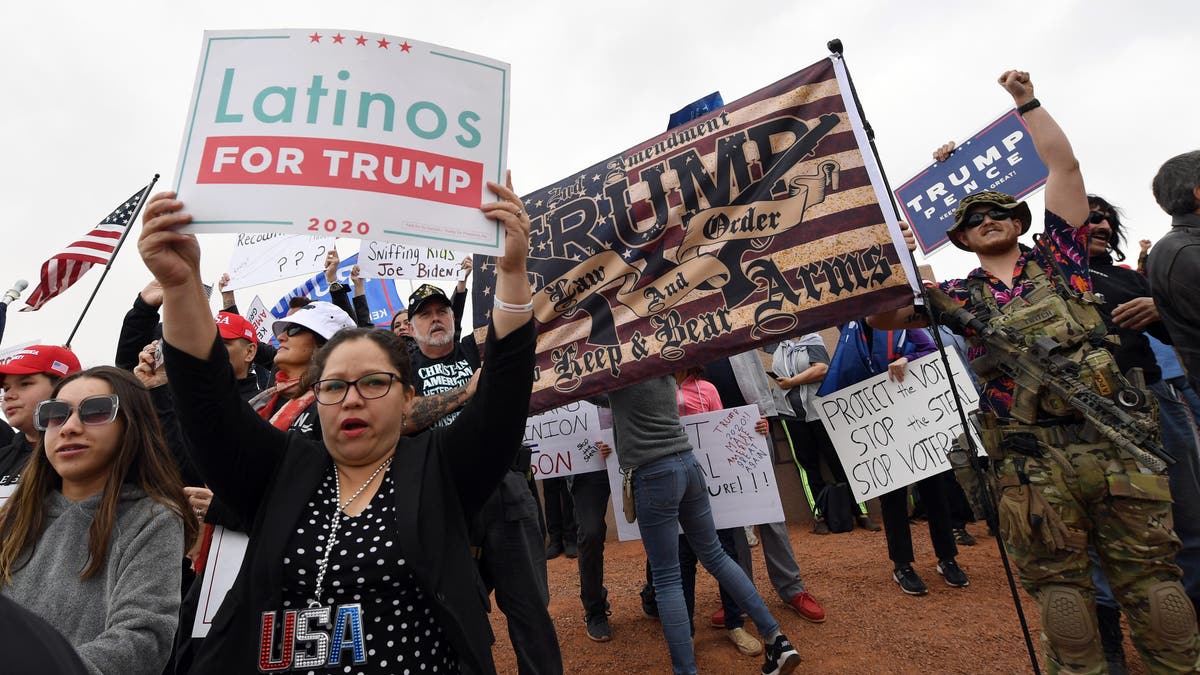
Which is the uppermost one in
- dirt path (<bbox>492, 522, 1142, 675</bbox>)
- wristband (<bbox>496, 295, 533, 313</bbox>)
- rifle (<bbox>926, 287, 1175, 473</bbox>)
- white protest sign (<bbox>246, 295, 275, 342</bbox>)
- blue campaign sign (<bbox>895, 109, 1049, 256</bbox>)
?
white protest sign (<bbox>246, 295, 275, 342</bbox>)

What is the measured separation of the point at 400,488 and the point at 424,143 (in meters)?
1.06

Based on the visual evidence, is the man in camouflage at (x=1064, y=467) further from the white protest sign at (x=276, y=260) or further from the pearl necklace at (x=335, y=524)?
the white protest sign at (x=276, y=260)

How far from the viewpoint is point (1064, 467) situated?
265 centimetres

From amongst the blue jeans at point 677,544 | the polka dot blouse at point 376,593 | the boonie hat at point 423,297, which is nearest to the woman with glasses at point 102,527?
the polka dot blouse at point 376,593

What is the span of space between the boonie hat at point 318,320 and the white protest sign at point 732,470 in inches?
91.1

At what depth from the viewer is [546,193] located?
13.3 feet

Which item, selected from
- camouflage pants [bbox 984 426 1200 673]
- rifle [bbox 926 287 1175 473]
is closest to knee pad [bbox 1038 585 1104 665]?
camouflage pants [bbox 984 426 1200 673]

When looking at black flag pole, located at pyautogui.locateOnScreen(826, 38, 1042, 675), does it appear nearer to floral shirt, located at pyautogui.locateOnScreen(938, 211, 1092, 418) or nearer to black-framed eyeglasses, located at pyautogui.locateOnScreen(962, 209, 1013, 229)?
floral shirt, located at pyautogui.locateOnScreen(938, 211, 1092, 418)

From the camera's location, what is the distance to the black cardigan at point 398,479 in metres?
1.54

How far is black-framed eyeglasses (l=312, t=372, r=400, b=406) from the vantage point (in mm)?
1746

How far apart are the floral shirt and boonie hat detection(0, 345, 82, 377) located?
440cm

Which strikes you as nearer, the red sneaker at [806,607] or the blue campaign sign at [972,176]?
the red sneaker at [806,607]

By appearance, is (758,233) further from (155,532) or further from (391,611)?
(155,532)

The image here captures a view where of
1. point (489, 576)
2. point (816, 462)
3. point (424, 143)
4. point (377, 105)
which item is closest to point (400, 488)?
point (424, 143)
